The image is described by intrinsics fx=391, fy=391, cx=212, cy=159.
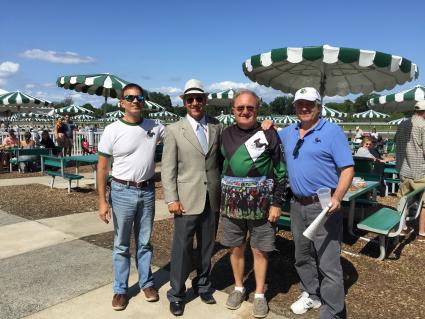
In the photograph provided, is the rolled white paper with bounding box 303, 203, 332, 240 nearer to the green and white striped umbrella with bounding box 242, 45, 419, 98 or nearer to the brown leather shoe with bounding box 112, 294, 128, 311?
the brown leather shoe with bounding box 112, 294, 128, 311

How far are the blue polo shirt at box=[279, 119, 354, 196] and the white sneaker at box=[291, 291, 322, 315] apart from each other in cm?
96

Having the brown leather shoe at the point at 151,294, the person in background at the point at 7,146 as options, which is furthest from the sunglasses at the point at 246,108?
the person in background at the point at 7,146

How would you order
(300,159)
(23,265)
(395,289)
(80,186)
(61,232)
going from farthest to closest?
(80,186), (61,232), (23,265), (395,289), (300,159)

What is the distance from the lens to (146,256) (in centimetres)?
344

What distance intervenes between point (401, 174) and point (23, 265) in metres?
5.07

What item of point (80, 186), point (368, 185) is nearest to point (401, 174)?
point (368, 185)

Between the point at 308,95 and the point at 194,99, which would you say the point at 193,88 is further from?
the point at 308,95

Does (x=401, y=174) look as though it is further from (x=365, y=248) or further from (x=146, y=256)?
(x=146, y=256)

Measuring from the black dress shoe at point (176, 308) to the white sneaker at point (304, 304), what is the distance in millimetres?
945

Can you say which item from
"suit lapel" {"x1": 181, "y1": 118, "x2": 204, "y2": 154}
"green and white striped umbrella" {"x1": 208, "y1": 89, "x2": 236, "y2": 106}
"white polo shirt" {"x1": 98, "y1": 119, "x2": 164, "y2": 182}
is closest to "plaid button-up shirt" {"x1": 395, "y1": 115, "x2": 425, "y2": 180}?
"suit lapel" {"x1": 181, "y1": 118, "x2": 204, "y2": 154}

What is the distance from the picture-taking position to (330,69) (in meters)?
6.64

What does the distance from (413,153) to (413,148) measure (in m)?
0.08

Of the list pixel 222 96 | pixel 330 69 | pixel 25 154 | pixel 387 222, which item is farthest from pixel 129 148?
pixel 222 96

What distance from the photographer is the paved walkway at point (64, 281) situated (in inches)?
129
